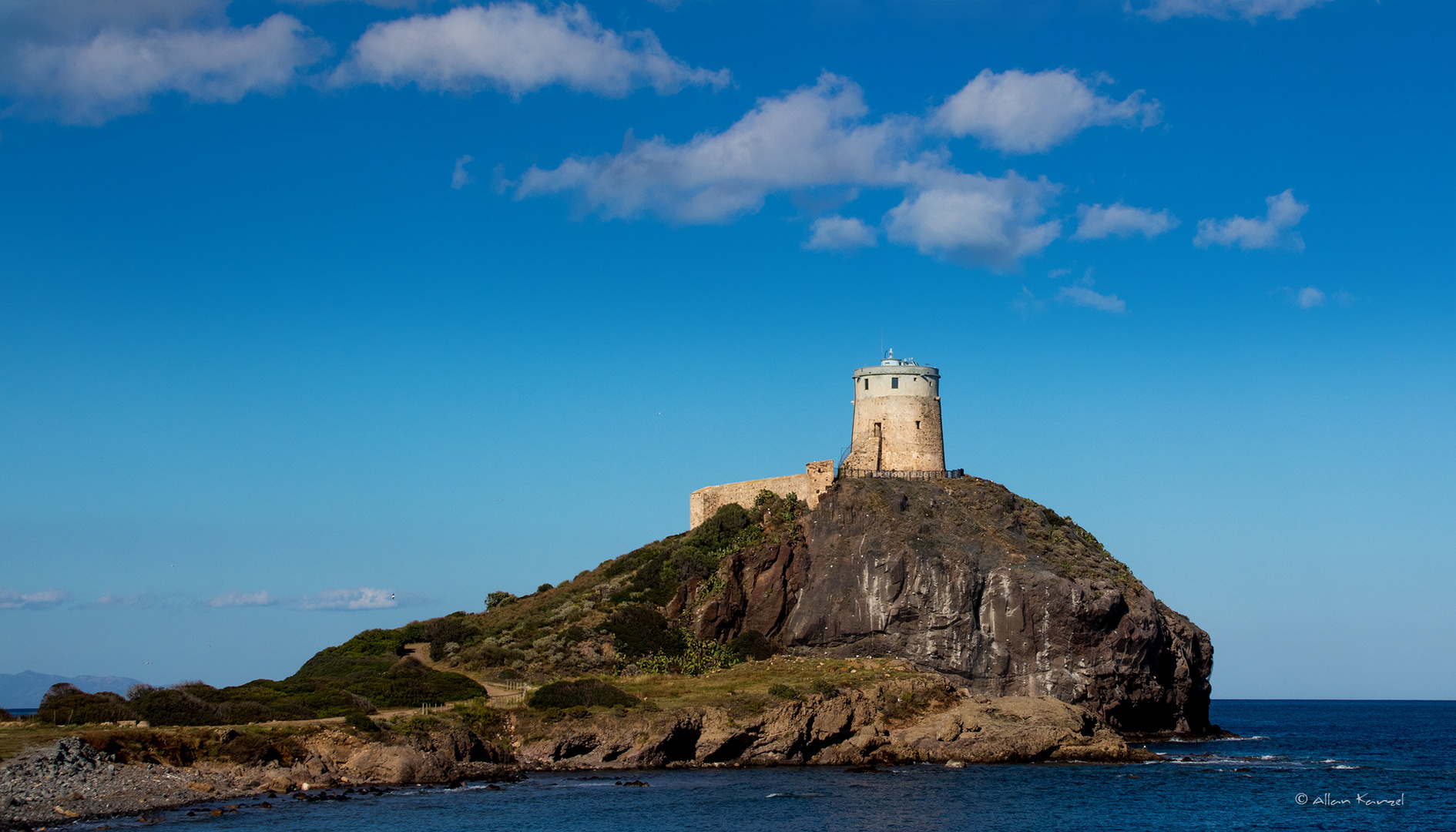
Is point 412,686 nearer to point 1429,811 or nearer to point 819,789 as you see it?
point 819,789

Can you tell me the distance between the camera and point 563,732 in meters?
51.0

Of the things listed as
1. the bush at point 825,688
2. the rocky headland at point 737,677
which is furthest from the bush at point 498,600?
the bush at point 825,688

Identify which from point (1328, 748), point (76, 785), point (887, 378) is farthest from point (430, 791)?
point (1328, 748)

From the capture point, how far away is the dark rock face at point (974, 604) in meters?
61.5

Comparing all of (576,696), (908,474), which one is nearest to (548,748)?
(576,696)

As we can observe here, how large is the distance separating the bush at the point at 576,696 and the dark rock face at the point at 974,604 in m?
13.0

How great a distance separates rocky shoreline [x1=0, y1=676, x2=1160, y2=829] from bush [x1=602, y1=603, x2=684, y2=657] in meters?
12.8

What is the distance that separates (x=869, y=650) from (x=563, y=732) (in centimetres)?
1859

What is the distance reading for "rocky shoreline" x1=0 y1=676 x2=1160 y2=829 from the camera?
Answer: 40344 mm

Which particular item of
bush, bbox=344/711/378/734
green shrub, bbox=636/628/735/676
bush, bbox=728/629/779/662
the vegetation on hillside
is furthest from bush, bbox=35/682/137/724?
bush, bbox=728/629/779/662

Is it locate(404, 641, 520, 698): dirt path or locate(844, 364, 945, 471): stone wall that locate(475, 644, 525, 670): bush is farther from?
locate(844, 364, 945, 471): stone wall

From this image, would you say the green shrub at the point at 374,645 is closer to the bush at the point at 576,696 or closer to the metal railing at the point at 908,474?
the bush at the point at 576,696

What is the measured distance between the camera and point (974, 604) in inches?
2477

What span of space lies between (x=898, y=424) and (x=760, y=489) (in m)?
9.21
